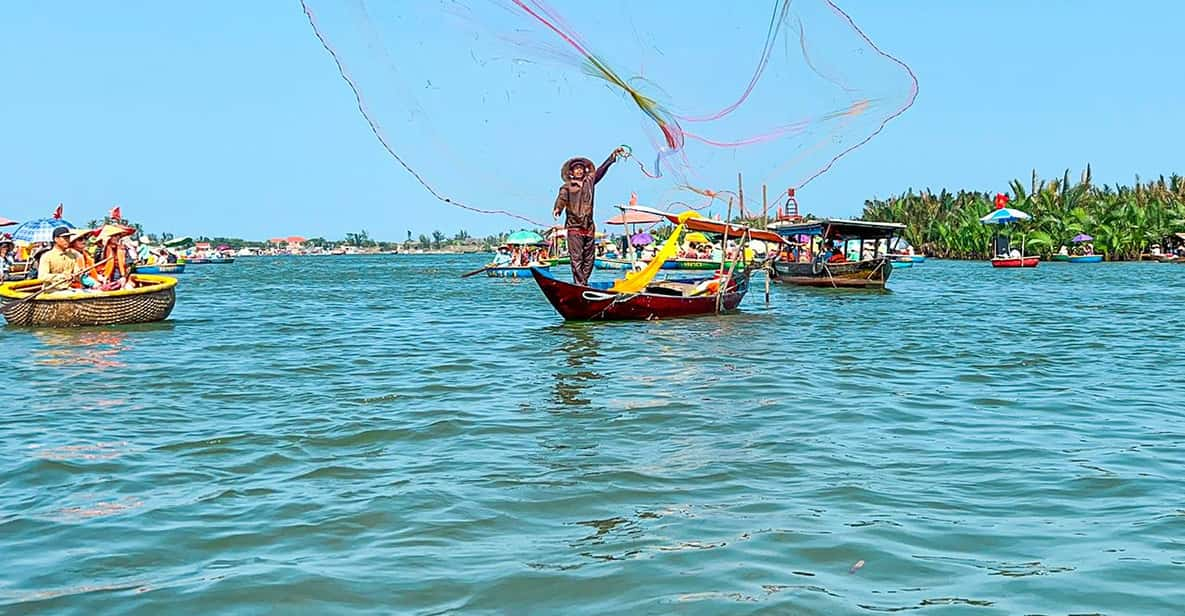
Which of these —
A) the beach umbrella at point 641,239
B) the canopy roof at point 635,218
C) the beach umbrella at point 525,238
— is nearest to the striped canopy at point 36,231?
the canopy roof at point 635,218

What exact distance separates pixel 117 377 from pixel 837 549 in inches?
393

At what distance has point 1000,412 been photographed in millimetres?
10383

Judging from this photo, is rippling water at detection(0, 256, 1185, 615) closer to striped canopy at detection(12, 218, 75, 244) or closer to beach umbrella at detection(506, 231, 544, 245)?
striped canopy at detection(12, 218, 75, 244)

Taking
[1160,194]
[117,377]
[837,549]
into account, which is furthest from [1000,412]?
[1160,194]

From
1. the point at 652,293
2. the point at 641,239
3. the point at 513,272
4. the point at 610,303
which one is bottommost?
the point at 513,272

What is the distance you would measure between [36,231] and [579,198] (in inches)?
999

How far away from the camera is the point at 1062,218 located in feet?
269

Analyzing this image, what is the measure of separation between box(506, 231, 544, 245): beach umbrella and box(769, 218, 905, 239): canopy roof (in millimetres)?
20135

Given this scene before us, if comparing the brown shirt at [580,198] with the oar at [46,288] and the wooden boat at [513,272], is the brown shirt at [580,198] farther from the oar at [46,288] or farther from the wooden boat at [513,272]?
the wooden boat at [513,272]

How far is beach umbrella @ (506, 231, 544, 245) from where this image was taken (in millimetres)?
60688

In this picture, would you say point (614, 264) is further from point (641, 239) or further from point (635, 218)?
point (635, 218)

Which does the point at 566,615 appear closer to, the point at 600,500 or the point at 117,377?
the point at 600,500

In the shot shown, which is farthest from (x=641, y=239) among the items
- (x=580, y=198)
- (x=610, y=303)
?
(x=580, y=198)

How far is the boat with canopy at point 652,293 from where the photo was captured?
68.4ft
